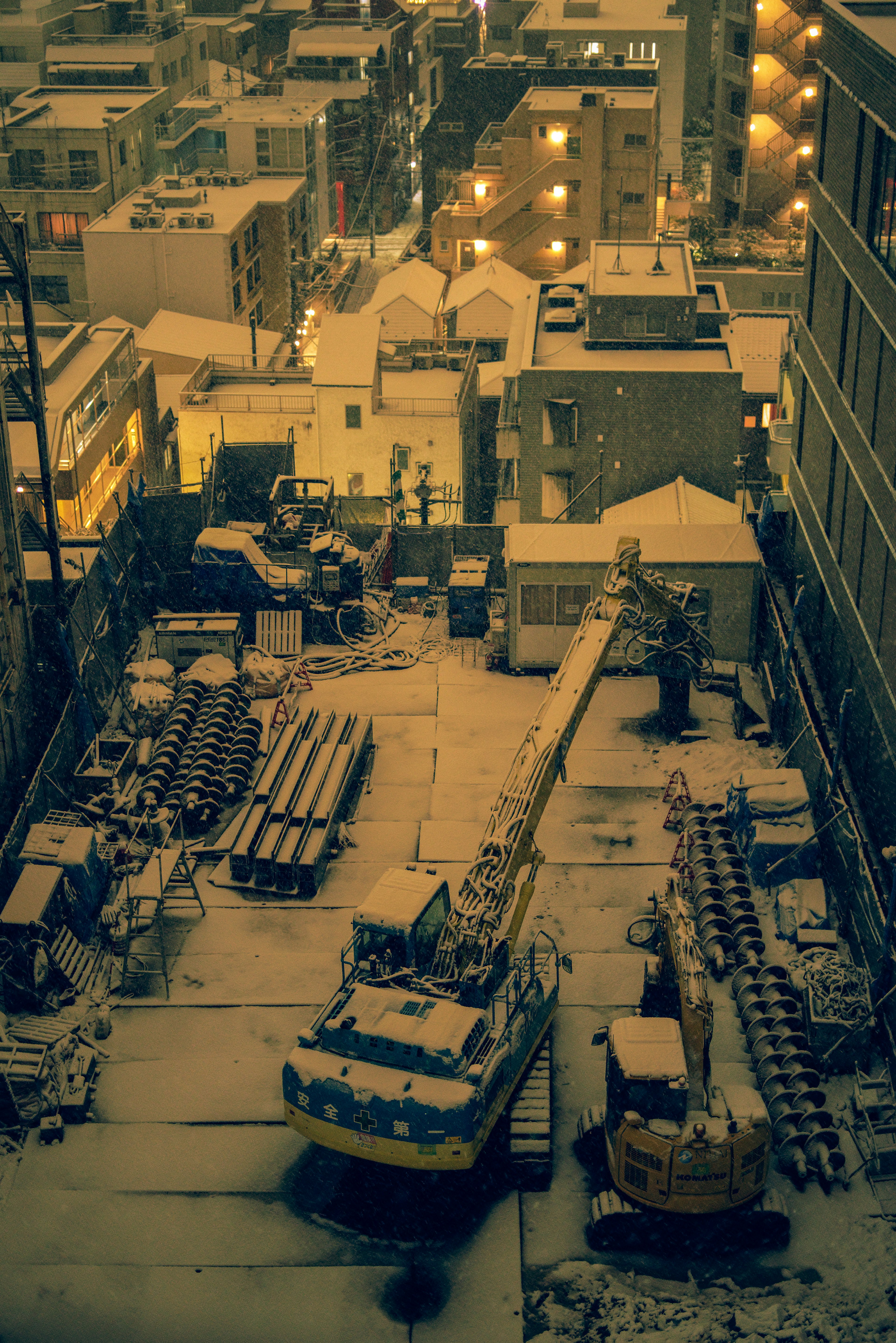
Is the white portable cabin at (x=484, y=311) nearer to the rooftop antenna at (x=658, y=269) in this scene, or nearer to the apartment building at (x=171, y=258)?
the apartment building at (x=171, y=258)

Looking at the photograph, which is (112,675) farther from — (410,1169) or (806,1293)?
(806,1293)

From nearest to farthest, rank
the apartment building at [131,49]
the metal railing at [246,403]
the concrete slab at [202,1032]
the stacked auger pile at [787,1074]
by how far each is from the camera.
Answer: the stacked auger pile at [787,1074] → the concrete slab at [202,1032] → the metal railing at [246,403] → the apartment building at [131,49]

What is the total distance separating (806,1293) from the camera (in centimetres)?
2092

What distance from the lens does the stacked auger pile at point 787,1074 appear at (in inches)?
897

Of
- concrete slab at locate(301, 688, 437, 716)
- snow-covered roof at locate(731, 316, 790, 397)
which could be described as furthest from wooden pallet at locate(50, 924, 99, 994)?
snow-covered roof at locate(731, 316, 790, 397)

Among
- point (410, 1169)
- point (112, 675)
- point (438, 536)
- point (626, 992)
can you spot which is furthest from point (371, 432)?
point (410, 1169)

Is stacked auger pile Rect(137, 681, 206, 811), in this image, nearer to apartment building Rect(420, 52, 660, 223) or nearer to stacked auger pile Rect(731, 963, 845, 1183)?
stacked auger pile Rect(731, 963, 845, 1183)

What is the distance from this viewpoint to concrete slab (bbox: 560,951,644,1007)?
26828 mm

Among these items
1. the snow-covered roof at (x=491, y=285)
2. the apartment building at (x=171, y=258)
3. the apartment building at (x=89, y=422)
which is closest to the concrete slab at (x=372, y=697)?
the apartment building at (x=89, y=422)

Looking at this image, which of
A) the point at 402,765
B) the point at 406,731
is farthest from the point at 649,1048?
the point at 406,731

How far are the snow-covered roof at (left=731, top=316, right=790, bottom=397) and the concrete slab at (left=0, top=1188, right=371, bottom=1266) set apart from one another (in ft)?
131

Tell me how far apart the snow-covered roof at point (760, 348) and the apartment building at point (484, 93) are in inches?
1106

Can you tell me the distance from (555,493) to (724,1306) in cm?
2753

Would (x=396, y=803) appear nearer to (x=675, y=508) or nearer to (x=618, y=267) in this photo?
(x=675, y=508)
